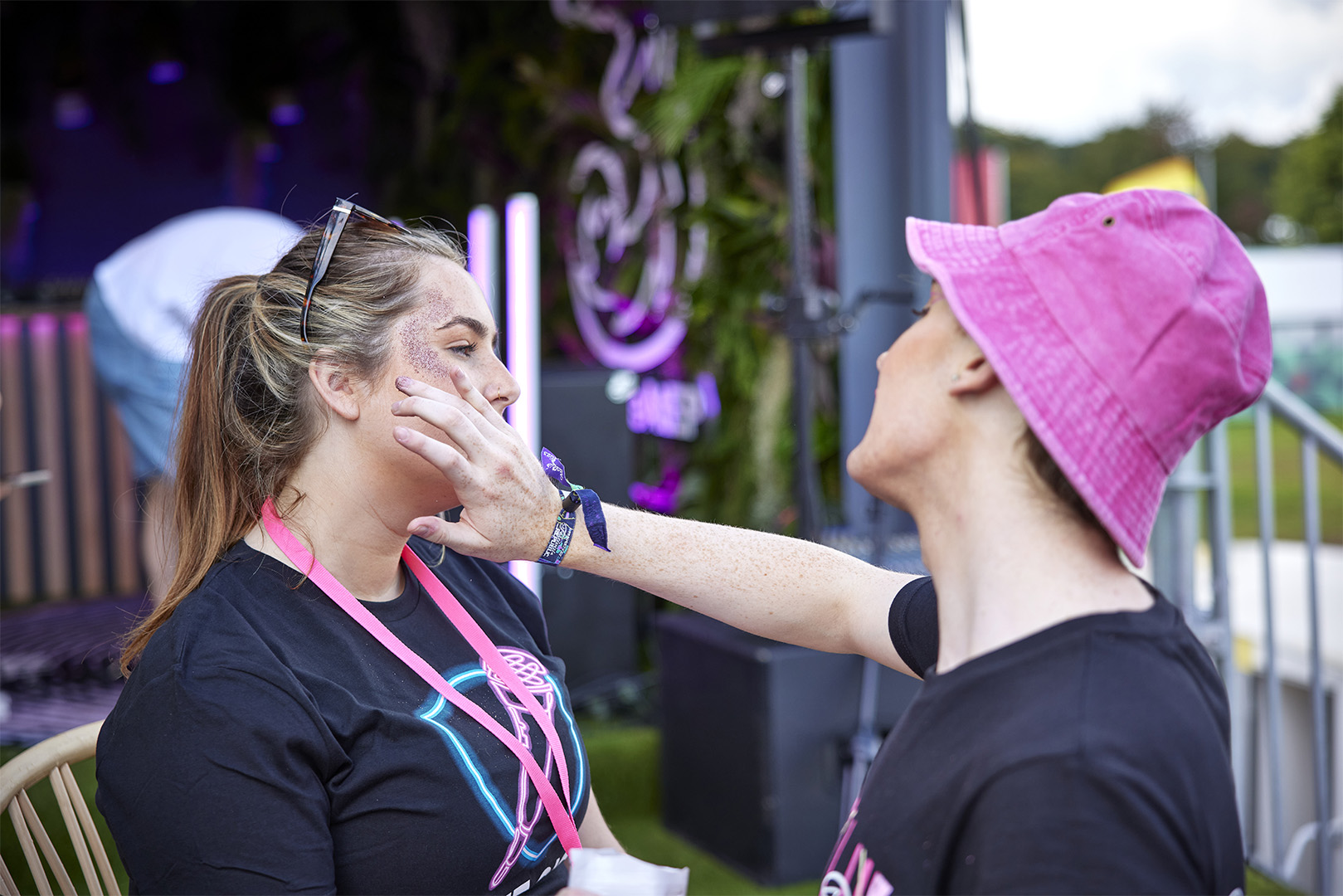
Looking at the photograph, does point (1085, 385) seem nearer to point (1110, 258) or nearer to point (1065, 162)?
point (1110, 258)

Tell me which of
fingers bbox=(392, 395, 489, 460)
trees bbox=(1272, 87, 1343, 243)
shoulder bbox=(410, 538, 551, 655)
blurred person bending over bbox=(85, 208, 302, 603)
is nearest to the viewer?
fingers bbox=(392, 395, 489, 460)

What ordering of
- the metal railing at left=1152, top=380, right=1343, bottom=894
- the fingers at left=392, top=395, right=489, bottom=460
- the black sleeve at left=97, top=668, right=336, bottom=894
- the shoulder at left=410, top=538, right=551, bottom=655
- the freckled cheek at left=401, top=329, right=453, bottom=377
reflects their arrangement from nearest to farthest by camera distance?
the black sleeve at left=97, top=668, right=336, bottom=894, the fingers at left=392, top=395, right=489, bottom=460, the freckled cheek at left=401, top=329, right=453, bottom=377, the shoulder at left=410, top=538, right=551, bottom=655, the metal railing at left=1152, top=380, right=1343, bottom=894

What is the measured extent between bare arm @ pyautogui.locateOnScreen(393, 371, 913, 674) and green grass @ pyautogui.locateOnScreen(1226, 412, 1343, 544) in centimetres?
214

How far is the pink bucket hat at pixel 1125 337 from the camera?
0.86 metres

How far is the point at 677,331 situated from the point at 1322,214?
12.3 ft

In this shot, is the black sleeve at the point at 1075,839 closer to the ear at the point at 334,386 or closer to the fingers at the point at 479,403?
the fingers at the point at 479,403

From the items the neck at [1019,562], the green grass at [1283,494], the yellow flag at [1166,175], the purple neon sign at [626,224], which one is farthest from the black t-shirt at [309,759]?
the yellow flag at [1166,175]

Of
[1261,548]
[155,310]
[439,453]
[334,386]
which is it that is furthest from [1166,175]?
[439,453]

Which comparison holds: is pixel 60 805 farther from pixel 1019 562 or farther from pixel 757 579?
pixel 1019 562

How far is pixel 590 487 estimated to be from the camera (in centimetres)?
351

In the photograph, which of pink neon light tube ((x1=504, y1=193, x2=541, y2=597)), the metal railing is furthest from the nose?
the metal railing

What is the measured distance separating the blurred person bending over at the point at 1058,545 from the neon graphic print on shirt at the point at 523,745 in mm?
449

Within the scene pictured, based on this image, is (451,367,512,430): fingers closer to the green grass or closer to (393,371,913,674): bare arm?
(393,371,913,674): bare arm

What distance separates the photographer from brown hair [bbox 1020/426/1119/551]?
910 mm
